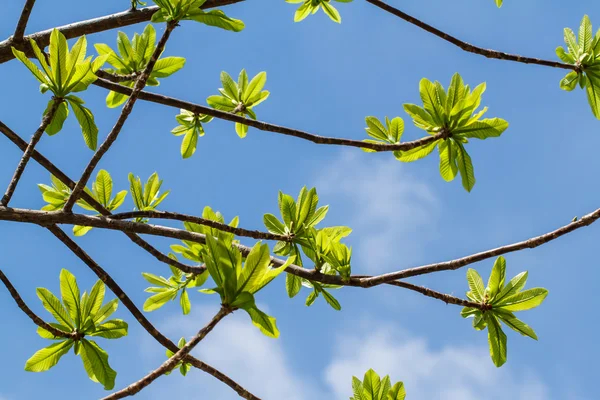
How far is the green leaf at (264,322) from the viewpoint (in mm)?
1955

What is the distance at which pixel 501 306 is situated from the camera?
247cm

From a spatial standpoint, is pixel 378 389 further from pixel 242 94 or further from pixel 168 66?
pixel 242 94

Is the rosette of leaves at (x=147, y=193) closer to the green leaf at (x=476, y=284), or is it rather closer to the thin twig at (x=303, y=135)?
the thin twig at (x=303, y=135)

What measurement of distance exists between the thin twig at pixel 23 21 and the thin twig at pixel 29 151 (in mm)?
559

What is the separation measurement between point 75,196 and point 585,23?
8.38ft

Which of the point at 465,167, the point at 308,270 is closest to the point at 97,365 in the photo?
the point at 308,270

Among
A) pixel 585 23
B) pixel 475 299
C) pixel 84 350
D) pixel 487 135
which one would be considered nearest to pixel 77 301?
pixel 84 350

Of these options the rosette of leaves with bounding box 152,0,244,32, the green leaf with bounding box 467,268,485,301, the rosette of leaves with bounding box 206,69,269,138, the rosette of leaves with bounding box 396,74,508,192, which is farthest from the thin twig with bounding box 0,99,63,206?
the green leaf with bounding box 467,268,485,301

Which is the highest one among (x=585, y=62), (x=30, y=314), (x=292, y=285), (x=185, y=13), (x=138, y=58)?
(x=585, y=62)

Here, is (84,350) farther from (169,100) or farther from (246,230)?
(169,100)

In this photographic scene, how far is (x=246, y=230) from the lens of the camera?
2559 millimetres

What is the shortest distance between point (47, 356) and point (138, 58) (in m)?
1.57

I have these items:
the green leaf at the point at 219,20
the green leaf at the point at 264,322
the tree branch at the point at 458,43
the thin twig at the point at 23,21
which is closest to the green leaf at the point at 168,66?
the thin twig at the point at 23,21

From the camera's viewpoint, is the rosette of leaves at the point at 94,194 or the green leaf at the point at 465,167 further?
the rosette of leaves at the point at 94,194
